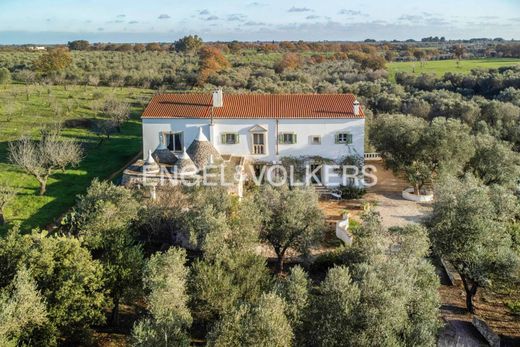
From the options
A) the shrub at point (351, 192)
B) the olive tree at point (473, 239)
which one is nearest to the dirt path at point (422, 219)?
the shrub at point (351, 192)

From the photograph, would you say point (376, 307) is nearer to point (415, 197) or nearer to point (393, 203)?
point (393, 203)

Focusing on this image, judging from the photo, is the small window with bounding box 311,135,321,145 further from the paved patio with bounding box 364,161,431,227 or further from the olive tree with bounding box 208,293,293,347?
the olive tree with bounding box 208,293,293,347

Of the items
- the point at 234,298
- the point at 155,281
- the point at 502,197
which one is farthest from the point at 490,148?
Answer: the point at 155,281

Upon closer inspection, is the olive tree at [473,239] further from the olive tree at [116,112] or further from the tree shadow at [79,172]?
the olive tree at [116,112]

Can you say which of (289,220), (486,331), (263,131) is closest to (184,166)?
(263,131)

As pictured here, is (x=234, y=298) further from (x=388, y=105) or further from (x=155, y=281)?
(x=388, y=105)

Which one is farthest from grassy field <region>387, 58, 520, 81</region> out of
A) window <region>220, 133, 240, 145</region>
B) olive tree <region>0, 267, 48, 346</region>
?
olive tree <region>0, 267, 48, 346</region>
